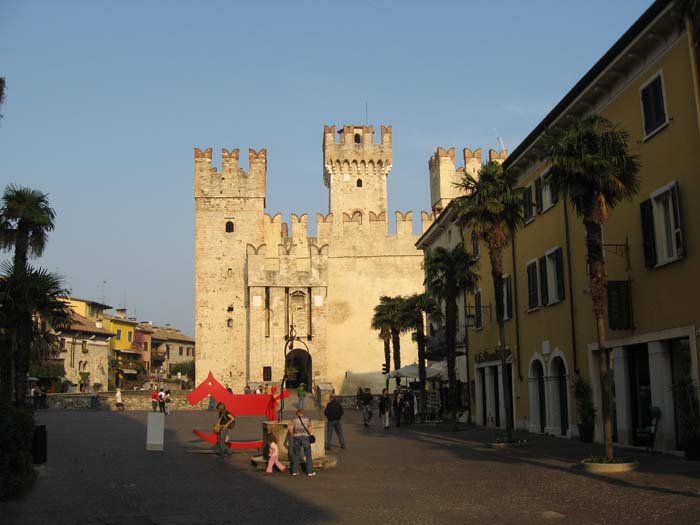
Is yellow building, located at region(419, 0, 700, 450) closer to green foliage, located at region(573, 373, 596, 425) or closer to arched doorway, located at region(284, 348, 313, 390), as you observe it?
green foliage, located at region(573, 373, 596, 425)

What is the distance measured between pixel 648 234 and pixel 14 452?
1367 centimetres

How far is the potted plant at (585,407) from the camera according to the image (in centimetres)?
2148

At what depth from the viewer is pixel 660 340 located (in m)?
17.8

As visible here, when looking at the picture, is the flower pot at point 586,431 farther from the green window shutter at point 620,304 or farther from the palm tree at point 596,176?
the palm tree at point 596,176

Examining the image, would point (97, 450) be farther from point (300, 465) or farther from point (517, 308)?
point (517, 308)

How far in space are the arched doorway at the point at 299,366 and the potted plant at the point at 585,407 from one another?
4288 centimetres

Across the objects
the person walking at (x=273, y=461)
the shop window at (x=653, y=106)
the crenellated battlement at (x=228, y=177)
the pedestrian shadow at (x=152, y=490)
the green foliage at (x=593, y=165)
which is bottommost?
the pedestrian shadow at (x=152, y=490)

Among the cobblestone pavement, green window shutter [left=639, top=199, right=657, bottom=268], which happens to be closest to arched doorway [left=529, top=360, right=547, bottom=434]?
the cobblestone pavement

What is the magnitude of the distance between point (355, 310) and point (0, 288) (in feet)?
139

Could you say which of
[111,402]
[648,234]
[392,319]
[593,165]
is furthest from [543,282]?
[111,402]

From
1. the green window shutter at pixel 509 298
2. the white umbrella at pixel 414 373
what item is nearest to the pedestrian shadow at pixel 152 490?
the green window shutter at pixel 509 298

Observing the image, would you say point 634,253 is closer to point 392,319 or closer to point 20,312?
point 20,312

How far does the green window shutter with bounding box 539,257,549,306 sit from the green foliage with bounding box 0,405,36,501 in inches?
647

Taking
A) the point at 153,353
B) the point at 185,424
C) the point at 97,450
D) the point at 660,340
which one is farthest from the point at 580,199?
the point at 153,353
